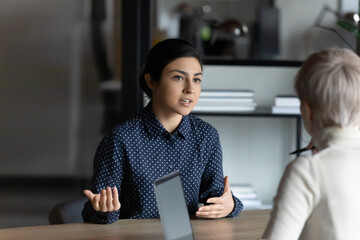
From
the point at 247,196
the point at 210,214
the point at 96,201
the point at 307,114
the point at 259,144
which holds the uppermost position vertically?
the point at 307,114

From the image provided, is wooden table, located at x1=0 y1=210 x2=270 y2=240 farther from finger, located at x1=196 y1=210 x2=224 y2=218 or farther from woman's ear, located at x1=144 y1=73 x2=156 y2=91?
woman's ear, located at x1=144 y1=73 x2=156 y2=91

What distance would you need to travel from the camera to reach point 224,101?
13.0ft

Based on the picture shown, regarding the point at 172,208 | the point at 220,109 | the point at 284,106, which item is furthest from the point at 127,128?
the point at 284,106

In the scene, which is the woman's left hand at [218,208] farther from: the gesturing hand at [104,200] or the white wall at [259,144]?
the white wall at [259,144]

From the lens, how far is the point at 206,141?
2.38 m

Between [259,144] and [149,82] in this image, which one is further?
[259,144]

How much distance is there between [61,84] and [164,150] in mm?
1916

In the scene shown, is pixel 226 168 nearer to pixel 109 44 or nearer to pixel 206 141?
pixel 109 44

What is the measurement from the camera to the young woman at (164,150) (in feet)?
7.19

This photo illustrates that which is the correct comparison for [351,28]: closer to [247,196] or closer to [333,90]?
[247,196]

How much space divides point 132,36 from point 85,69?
0.42 meters

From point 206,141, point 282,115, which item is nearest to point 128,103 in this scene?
point 282,115

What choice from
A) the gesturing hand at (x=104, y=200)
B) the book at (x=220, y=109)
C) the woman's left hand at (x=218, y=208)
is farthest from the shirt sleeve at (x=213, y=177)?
the book at (x=220, y=109)

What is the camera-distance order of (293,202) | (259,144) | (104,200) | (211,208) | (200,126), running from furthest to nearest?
(259,144)
(200,126)
(211,208)
(104,200)
(293,202)
